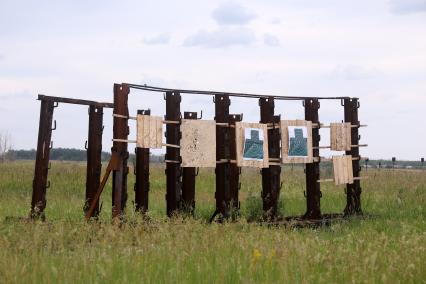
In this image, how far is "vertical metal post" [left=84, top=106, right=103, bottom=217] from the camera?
38.0 feet

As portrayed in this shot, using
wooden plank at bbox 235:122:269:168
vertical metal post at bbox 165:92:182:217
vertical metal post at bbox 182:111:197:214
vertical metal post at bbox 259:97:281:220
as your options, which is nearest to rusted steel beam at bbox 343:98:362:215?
vertical metal post at bbox 259:97:281:220

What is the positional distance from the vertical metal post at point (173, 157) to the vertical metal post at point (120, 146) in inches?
43.6

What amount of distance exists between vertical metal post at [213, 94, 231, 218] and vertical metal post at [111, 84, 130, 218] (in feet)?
7.42

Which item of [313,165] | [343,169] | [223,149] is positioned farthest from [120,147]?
[343,169]

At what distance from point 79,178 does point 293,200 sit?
8.31 m

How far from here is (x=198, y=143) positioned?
1176cm

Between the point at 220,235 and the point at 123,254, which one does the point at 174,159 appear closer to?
the point at 220,235

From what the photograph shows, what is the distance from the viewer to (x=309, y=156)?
1341 centimetres

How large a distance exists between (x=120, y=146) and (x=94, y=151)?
114cm

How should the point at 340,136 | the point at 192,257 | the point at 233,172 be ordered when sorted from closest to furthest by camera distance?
1. the point at 192,257
2. the point at 233,172
3. the point at 340,136

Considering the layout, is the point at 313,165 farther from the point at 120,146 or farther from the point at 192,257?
the point at 192,257

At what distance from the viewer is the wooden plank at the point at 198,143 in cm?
1168

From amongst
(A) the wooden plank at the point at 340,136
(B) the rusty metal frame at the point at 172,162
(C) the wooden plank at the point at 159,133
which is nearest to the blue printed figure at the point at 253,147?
(B) the rusty metal frame at the point at 172,162

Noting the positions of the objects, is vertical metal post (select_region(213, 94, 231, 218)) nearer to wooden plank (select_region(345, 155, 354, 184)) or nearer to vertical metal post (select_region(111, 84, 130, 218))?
vertical metal post (select_region(111, 84, 130, 218))
